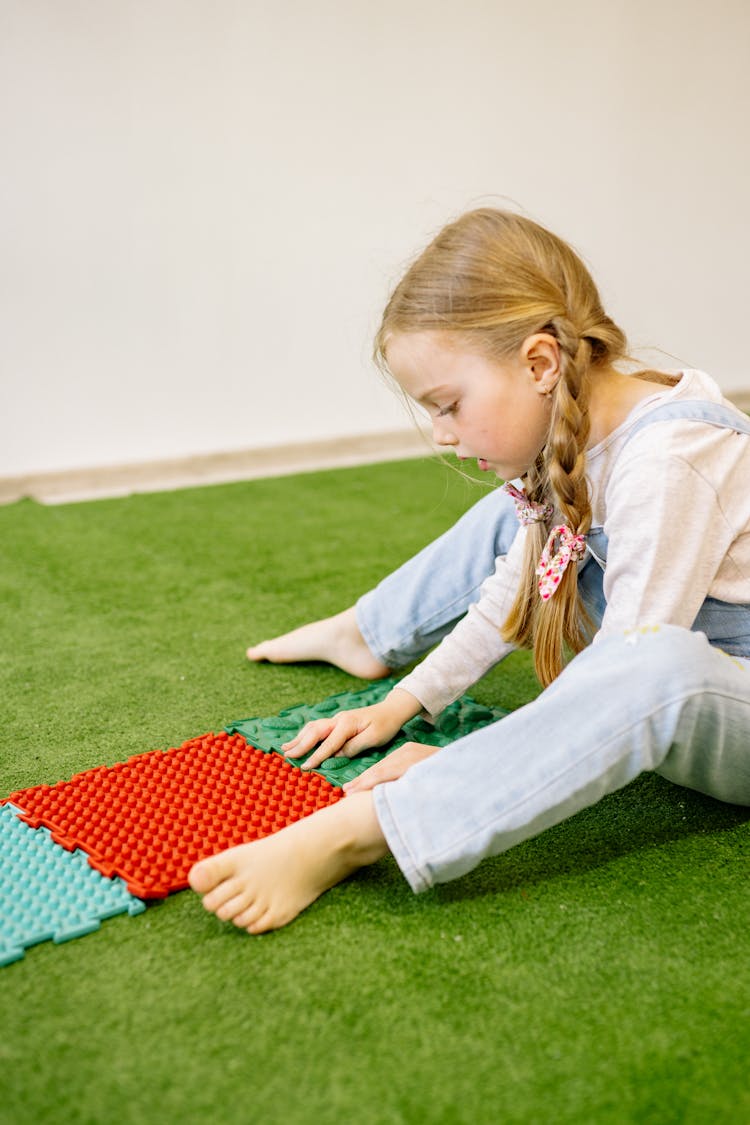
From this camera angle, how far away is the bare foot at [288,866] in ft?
2.71

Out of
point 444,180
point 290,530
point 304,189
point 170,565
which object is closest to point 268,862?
point 170,565

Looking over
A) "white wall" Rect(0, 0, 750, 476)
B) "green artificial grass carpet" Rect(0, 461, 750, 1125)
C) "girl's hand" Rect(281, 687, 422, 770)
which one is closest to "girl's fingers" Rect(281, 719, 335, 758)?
"girl's hand" Rect(281, 687, 422, 770)

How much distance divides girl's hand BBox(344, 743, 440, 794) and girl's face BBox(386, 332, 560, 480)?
28 centimetres

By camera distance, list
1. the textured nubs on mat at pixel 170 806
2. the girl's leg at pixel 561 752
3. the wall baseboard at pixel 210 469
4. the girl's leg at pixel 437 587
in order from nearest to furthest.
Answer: the girl's leg at pixel 561 752, the textured nubs on mat at pixel 170 806, the girl's leg at pixel 437 587, the wall baseboard at pixel 210 469

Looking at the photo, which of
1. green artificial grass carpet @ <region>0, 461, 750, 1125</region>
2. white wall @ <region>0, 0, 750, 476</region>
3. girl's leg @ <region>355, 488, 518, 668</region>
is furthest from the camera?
white wall @ <region>0, 0, 750, 476</region>

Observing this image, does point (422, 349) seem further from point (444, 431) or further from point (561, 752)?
point (561, 752)

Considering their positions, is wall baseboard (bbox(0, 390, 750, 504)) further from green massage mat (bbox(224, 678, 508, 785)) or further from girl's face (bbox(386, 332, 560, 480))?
girl's face (bbox(386, 332, 560, 480))

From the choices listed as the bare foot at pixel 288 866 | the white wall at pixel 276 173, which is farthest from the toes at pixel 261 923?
the white wall at pixel 276 173

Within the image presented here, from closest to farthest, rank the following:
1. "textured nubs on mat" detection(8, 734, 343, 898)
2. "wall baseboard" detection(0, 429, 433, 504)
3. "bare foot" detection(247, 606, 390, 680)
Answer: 1. "textured nubs on mat" detection(8, 734, 343, 898)
2. "bare foot" detection(247, 606, 390, 680)
3. "wall baseboard" detection(0, 429, 433, 504)

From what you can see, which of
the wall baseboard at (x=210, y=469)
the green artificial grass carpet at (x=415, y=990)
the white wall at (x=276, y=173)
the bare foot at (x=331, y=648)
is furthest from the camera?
the wall baseboard at (x=210, y=469)

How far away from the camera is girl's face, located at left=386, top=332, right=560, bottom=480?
0.94m

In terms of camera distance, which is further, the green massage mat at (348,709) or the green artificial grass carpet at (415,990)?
→ the green massage mat at (348,709)

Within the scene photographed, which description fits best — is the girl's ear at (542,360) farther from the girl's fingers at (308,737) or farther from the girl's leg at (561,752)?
the girl's fingers at (308,737)

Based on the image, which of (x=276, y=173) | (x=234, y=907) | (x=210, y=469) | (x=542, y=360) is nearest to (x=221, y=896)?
(x=234, y=907)
